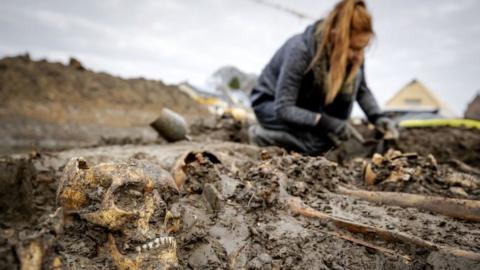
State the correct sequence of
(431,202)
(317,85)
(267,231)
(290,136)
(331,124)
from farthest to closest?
(290,136), (317,85), (331,124), (431,202), (267,231)

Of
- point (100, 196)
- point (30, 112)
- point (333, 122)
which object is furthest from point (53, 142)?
point (100, 196)

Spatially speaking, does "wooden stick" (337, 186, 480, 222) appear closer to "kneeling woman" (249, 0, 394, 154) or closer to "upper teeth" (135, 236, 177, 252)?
"upper teeth" (135, 236, 177, 252)

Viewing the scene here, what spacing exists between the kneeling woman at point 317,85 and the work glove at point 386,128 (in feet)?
0.03

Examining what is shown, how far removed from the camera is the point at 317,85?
3.18 m

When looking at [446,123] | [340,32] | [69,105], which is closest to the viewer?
[340,32]

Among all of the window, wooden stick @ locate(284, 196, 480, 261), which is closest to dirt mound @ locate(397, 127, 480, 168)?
wooden stick @ locate(284, 196, 480, 261)

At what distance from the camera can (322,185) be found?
1775 millimetres

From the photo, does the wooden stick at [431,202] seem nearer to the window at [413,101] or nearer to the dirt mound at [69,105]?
the dirt mound at [69,105]

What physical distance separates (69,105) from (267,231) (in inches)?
374

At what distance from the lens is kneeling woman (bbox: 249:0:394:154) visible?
108 inches

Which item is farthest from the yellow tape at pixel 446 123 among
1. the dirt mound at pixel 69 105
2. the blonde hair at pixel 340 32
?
the dirt mound at pixel 69 105

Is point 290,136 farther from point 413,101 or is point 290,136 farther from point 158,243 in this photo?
point 413,101

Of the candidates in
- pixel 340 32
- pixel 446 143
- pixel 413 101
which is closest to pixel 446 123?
pixel 446 143

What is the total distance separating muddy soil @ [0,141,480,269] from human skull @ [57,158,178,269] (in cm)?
6
